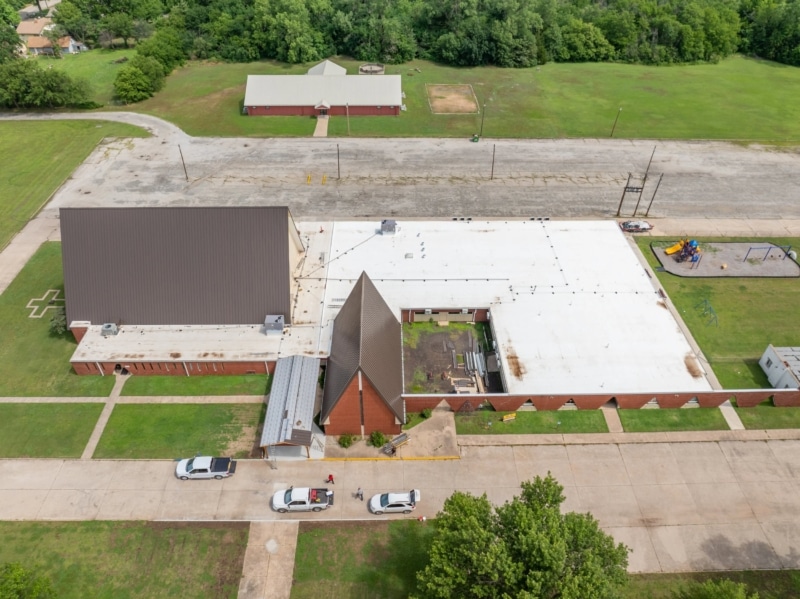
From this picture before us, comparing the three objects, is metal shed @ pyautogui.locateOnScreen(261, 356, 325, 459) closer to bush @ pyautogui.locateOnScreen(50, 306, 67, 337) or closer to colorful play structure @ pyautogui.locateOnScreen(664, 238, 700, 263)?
bush @ pyautogui.locateOnScreen(50, 306, 67, 337)

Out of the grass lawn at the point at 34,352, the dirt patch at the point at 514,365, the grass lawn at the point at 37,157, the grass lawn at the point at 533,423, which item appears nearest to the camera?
the grass lawn at the point at 533,423

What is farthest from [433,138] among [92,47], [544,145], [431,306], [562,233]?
[92,47]

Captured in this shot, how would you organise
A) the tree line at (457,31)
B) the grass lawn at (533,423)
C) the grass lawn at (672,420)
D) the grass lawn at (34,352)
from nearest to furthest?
the grass lawn at (533,423), the grass lawn at (672,420), the grass lawn at (34,352), the tree line at (457,31)

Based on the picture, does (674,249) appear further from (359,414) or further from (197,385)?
(197,385)

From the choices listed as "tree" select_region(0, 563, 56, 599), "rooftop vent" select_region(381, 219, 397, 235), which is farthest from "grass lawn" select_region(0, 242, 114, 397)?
"rooftop vent" select_region(381, 219, 397, 235)

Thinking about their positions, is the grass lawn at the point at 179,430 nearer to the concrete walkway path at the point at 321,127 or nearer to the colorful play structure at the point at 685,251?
the colorful play structure at the point at 685,251

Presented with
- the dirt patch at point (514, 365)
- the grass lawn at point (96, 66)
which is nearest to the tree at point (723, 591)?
the dirt patch at point (514, 365)
